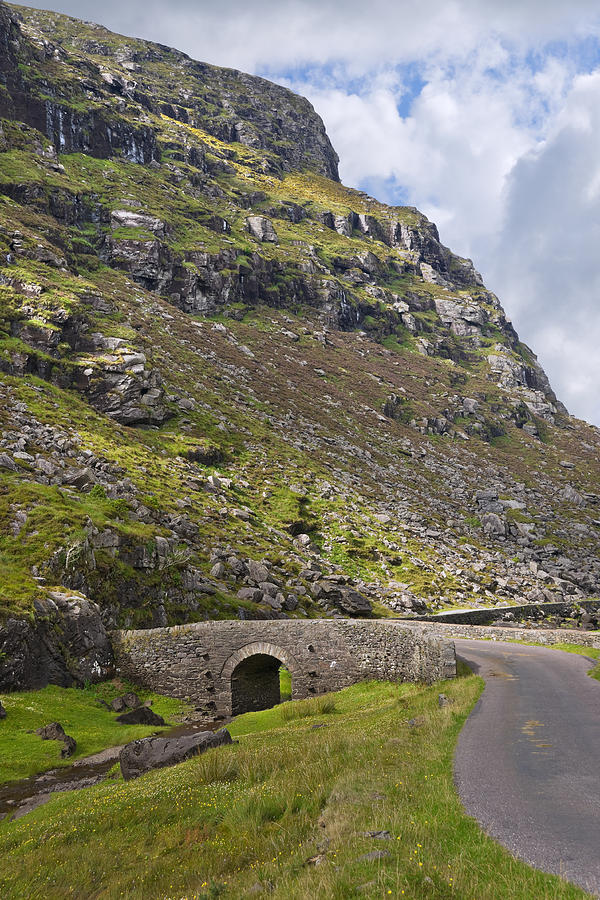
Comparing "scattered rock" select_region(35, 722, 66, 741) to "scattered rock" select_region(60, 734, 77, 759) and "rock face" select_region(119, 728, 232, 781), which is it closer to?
"scattered rock" select_region(60, 734, 77, 759)

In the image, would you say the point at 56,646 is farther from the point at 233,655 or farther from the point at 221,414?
the point at 221,414

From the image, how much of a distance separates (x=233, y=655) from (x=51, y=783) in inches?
514

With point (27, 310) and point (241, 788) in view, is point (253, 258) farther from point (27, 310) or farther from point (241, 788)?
point (241, 788)

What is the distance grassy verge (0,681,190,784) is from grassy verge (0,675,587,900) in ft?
12.2

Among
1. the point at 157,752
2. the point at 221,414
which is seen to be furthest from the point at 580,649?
the point at 221,414

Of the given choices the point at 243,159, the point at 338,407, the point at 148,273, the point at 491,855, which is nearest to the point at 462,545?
the point at 338,407

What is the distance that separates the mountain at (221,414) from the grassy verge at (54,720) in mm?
3937

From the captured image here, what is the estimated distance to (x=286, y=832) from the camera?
848 centimetres

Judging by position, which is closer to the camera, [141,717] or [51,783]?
[51,783]

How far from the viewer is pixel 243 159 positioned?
637 feet

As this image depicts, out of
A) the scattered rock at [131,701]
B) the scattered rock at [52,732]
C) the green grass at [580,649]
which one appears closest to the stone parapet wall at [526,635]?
the green grass at [580,649]

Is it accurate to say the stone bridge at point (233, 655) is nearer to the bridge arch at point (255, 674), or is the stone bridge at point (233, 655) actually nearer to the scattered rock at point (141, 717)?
the bridge arch at point (255, 674)

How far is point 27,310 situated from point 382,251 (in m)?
157

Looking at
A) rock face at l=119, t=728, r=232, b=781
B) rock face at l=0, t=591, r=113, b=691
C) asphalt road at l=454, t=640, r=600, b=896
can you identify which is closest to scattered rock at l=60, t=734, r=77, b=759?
rock face at l=119, t=728, r=232, b=781
